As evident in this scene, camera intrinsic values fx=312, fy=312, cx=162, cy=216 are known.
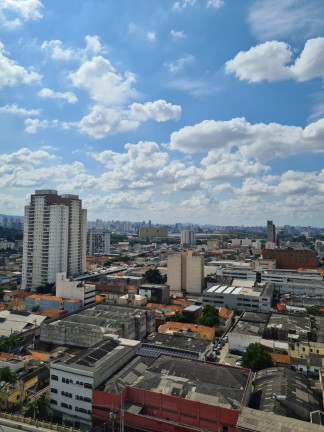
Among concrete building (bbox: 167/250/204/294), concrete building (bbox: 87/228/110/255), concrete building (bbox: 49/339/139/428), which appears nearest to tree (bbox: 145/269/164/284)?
concrete building (bbox: 167/250/204/294)

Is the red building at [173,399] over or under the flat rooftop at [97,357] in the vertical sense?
under

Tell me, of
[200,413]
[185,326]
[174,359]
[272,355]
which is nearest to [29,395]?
[174,359]

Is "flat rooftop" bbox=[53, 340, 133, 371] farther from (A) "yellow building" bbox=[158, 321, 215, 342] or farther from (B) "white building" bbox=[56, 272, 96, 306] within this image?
(B) "white building" bbox=[56, 272, 96, 306]

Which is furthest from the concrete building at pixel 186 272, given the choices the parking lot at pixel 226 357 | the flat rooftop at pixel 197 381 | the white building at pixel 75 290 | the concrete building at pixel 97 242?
the concrete building at pixel 97 242

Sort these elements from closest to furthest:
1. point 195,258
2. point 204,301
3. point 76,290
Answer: point 76,290 → point 204,301 → point 195,258

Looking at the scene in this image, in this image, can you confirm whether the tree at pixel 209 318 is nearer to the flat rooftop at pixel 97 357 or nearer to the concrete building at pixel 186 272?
the flat rooftop at pixel 97 357

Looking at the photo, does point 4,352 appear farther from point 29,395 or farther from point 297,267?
point 297,267
